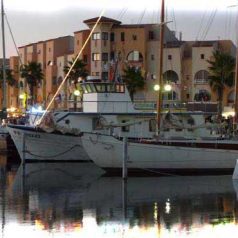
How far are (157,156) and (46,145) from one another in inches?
408

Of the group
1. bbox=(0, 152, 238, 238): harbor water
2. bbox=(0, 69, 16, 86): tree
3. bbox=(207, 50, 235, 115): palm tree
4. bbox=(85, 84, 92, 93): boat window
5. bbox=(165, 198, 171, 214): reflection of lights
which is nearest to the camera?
bbox=(0, 152, 238, 238): harbor water

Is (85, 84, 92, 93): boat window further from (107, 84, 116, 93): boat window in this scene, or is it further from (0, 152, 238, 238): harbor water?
(0, 152, 238, 238): harbor water

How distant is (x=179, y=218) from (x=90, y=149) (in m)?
15.0

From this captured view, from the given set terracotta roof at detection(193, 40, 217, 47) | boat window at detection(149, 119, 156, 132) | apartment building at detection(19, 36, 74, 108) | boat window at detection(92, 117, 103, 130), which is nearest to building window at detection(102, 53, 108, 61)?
terracotta roof at detection(193, 40, 217, 47)

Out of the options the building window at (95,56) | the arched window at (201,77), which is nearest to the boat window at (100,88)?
the arched window at (201,77)

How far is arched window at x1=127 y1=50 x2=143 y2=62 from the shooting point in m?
87.7

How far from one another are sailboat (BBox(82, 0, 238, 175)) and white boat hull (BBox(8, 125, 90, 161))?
6716 mm

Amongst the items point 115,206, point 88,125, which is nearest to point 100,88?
point 88,125

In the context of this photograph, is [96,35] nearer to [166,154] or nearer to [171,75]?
[171,75]

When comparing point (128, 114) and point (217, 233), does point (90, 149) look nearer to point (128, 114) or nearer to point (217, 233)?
point (128, 114)

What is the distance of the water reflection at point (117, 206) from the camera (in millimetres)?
20422

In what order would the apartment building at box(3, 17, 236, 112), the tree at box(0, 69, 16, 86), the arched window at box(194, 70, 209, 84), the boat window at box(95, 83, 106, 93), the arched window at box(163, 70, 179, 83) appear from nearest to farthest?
the boat window at box(95, 83, 106, 93)
the arched window at box(163, 70, 179, 83)
the apartment building at box(3, 17, 236, 112)
the arched window at box(194, 70, 209, 84)
the tree at box(0, 69, 16, 86)

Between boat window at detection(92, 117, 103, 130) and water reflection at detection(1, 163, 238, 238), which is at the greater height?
boat window at detection(92, 117, 103, 130)

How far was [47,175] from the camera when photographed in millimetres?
38250
